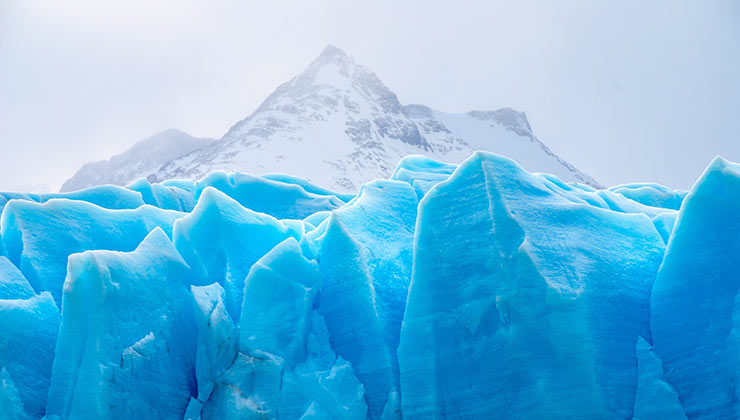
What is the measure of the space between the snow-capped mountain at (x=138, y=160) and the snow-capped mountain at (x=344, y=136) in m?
1.47

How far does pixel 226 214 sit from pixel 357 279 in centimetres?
213

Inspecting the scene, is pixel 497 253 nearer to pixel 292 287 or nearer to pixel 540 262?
pixel 540 262

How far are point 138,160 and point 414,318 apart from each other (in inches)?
5896

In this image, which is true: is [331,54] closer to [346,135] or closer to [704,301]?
[346,135]

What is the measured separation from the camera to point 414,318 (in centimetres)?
636

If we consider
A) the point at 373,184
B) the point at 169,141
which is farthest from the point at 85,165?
the point at 373,184

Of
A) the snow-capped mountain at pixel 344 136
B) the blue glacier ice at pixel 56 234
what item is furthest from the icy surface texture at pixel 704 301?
the snow-capped mountain at pixel 344 136

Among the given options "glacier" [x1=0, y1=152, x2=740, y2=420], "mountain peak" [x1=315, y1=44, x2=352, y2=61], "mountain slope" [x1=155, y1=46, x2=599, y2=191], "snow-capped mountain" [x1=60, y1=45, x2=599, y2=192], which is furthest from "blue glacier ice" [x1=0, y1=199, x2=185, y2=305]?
"mountain peak" [x1=315, y1=44, x2=352, y2=61]

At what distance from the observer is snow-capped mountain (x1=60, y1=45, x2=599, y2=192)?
115m

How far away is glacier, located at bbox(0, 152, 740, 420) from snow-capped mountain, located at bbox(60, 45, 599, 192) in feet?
307

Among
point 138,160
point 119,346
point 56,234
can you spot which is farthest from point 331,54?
point 119,346

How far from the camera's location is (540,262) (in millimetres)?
6055

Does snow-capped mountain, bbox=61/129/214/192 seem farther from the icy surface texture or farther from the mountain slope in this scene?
the icy surface texture

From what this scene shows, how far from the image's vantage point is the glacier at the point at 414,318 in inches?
225
